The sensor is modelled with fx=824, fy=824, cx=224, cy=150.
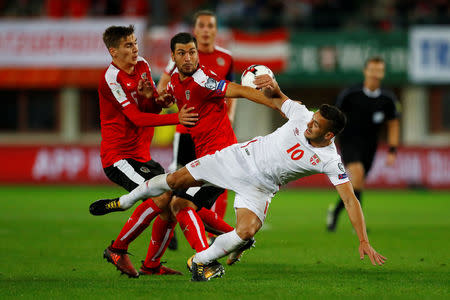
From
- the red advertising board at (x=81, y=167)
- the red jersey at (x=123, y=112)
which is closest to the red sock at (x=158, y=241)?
the red jersey at (x=123, y=112)

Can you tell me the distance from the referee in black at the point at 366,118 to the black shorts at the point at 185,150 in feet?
11.0

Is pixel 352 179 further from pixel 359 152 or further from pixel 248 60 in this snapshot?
pixel 248 60

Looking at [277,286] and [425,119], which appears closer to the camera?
[277,286]

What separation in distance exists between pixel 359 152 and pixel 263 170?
508 cm

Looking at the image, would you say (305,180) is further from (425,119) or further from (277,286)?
(277,286)

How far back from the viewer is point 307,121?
6.56 meters

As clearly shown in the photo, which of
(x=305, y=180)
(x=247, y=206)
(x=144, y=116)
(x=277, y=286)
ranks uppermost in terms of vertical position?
(x=144, y=116)

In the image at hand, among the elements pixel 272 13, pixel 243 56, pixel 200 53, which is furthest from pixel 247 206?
pixel 272 13

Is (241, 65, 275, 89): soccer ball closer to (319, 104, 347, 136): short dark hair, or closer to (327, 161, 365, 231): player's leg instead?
(319, 104, 347, 136): short dark hair

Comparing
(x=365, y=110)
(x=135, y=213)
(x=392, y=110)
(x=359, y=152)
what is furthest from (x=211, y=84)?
(x=392, y=110)

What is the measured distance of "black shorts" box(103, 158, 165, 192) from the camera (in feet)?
23.6

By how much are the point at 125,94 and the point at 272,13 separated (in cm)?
1670

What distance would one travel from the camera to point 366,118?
11609mm

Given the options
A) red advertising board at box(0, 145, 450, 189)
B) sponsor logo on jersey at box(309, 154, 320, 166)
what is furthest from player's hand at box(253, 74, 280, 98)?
red advertising board at box(0, 145, 450, 189)
